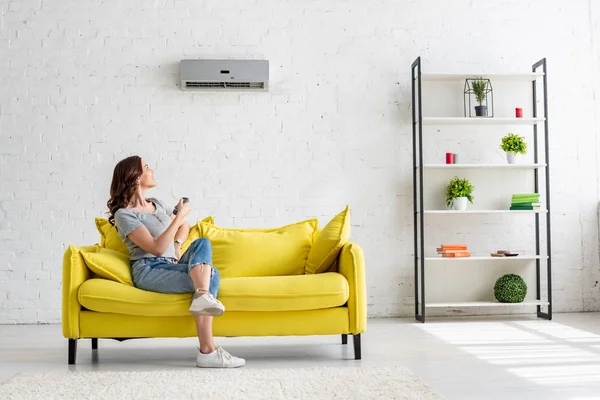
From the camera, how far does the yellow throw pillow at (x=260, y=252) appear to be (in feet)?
14.1

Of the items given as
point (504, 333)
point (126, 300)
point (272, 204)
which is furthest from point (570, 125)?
point (126, 300)

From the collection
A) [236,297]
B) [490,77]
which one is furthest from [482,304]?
[236,297]

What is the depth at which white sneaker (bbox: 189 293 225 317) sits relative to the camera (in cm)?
365

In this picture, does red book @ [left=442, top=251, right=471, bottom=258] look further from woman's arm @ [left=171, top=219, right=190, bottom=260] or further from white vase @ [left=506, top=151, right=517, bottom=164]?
woman's arm @ [left=171, top=219, right=190, bottom=260]

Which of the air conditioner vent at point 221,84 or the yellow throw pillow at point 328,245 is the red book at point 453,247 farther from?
the air conditioner vent at point 221,84

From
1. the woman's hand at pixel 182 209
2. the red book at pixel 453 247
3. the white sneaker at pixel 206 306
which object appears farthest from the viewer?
the red book at pixel 453 247

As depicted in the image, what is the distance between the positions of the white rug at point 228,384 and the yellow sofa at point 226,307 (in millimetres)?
313

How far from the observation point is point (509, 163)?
5.90m

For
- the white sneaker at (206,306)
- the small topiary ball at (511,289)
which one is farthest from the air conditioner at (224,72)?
the white sneaker at (206,306)

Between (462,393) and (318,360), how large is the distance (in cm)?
103

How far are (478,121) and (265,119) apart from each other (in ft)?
5.63

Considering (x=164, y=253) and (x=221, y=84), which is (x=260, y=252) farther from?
(x=221, y=84)

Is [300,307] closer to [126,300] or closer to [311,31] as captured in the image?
[126,300]

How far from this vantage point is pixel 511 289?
5781mm
